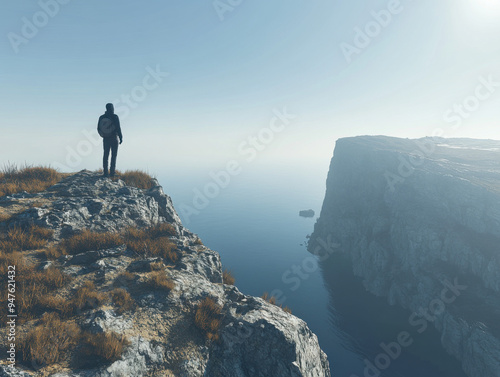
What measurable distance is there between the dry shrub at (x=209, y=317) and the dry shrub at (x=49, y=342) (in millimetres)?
3659

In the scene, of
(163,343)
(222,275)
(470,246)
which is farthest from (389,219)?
(163,343)

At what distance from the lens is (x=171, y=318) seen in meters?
7.70

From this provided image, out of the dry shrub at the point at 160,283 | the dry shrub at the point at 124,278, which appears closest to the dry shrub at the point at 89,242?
the dry shrub at the point at 124,278

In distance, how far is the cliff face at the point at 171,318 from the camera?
658 cm

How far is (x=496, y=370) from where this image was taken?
4062cm

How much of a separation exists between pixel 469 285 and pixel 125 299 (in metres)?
78.9

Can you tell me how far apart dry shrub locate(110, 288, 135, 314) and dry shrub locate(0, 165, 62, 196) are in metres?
10.7

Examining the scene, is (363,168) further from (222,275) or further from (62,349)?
(62,349)

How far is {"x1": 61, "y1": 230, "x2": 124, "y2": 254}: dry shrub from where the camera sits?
970cm

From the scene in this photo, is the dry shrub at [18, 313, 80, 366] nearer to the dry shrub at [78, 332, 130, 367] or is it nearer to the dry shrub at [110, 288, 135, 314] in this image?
the dry shrub at [78, 332, 130, 367]

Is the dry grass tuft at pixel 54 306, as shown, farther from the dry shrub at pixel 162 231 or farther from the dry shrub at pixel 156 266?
the dry shrub at pixel 162 231

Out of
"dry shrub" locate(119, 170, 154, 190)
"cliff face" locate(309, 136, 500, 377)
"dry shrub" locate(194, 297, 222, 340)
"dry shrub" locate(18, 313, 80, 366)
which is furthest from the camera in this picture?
"cliff face" locate(309, 136, 500, 377)

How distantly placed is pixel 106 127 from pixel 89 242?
851 cm

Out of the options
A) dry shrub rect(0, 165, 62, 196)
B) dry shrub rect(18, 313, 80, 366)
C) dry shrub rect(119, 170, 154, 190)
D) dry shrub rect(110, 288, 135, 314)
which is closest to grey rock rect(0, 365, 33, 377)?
dry shrub rect(18, 313, 80, 366)
